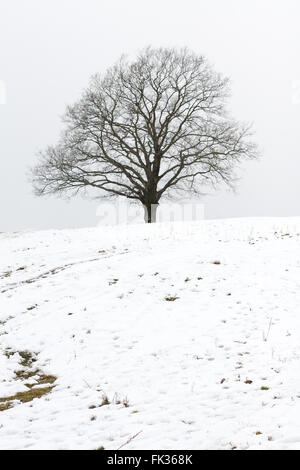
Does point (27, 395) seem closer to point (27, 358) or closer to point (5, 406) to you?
point (5, 406)

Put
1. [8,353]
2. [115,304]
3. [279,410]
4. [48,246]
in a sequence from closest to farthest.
Answer: [279,410], [8,353], [115,304], [48,246]

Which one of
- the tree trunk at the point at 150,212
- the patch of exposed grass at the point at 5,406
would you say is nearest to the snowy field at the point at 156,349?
the patch of exposed grass at the point at 5,406

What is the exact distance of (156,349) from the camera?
6855 mm

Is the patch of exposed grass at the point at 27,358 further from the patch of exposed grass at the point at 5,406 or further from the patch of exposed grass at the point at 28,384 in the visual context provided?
the patch of exposed grass at the point at 5,406

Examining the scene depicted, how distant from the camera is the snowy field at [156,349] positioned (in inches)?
182

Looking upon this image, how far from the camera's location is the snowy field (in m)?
4.63

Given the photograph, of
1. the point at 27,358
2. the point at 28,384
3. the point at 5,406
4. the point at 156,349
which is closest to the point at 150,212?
the point at 27,358

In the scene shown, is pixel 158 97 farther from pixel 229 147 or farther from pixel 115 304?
pixel 115 304

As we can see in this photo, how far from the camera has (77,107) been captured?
24578 millimetres

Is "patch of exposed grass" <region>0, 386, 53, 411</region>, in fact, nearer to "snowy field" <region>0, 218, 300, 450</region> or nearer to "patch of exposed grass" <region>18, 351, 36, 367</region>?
"snowy field" <region>0, 218, 300, 450</region>

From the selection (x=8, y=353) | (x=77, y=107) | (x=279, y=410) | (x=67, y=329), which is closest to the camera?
(x=279, y=410)

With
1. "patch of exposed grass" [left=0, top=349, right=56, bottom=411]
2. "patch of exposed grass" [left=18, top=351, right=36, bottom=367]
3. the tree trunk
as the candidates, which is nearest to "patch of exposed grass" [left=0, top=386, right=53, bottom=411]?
"patch of exposed grass" [left=0, top=349, right=56, bottom=411]
